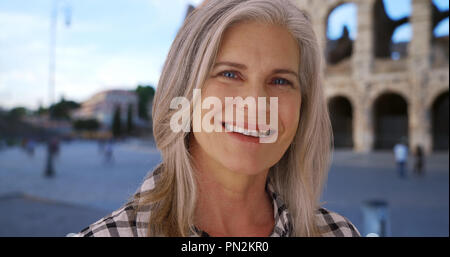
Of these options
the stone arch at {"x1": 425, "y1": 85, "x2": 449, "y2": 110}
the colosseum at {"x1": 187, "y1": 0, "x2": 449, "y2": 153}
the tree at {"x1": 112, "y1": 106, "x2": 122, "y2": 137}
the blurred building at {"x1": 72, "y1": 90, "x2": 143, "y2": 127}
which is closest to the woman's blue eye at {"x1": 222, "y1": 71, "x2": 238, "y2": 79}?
the colosseum at {"x1": 187, "y1": 0, "x2": 449, "y2": 153}

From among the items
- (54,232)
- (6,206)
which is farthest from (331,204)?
(6,206)

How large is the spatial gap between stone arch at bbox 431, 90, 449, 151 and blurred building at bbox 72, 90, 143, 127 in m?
28.7

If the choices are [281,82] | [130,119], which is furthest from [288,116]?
[130,119]

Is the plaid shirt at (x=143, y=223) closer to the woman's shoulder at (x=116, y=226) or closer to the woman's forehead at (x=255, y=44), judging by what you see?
the woman's shoulder at (x=116, y=226)

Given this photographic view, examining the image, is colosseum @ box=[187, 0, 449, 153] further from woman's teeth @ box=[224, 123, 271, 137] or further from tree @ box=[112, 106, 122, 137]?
tree @ box=[112, 106, 122, 137]

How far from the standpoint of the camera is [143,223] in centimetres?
97

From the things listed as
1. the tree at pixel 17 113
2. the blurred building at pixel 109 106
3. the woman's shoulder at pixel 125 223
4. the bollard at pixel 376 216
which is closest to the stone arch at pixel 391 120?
the bollard at pixel 376 216

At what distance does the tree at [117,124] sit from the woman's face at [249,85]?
4103 cm

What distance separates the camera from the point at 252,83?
942 millimetres

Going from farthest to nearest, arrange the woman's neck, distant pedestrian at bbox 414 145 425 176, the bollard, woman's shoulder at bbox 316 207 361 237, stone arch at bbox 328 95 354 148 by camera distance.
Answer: stone arch at bbox 328 95 354 148 < distant pedestrian at bbox 414 145 425 176 < the bollard < woman's shoulder at bbox 316 207 361 237 < the woman's neck

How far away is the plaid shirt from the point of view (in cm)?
96

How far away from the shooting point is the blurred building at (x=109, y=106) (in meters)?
39.9
